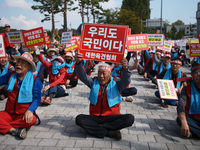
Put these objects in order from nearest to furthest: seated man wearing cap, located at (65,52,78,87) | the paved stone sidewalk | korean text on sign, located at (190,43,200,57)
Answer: the paved stone sidewalk < korean text on sign, located at (190,43,200,57) < seated man wearing cap, located at (65,52,78,87)

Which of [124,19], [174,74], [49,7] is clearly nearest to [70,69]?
[174,74]

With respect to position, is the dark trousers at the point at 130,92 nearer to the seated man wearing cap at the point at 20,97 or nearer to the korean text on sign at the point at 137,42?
the korean text on sign at the point at 137,42

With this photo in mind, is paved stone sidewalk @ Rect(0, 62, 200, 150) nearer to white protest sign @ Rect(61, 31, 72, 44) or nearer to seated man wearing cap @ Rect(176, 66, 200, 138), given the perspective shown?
seated man wearing cap @ Rect(176, 66, 200, 138)

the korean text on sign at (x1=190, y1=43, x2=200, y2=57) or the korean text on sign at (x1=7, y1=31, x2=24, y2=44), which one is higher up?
the korean text on sign at (x1=7, y1=31, x2=24, y2=44)

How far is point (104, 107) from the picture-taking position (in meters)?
3.73

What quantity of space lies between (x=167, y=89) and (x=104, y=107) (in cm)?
258

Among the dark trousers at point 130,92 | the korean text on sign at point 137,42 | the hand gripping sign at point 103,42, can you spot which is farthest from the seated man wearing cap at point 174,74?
the hand gripping sign at point 103,42

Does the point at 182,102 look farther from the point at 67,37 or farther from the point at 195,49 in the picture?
the point at 67,37

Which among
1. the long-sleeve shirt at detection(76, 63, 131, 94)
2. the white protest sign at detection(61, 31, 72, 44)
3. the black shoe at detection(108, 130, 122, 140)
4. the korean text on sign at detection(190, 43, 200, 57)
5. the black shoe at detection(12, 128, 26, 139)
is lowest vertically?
the black shoe at detection(108, 130, 122, 140)

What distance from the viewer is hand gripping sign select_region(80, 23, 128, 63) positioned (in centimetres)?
349

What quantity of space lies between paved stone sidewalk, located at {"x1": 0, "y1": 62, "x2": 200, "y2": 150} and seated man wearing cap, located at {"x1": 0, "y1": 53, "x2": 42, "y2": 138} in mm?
226

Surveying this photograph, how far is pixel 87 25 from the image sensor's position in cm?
365

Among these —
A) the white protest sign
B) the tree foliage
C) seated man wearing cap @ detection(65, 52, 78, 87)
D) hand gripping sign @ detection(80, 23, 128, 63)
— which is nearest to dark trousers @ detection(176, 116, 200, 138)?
hand gripping sign @ detection(80, 23, 128, 63)

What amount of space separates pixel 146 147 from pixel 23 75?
277 centimetres
